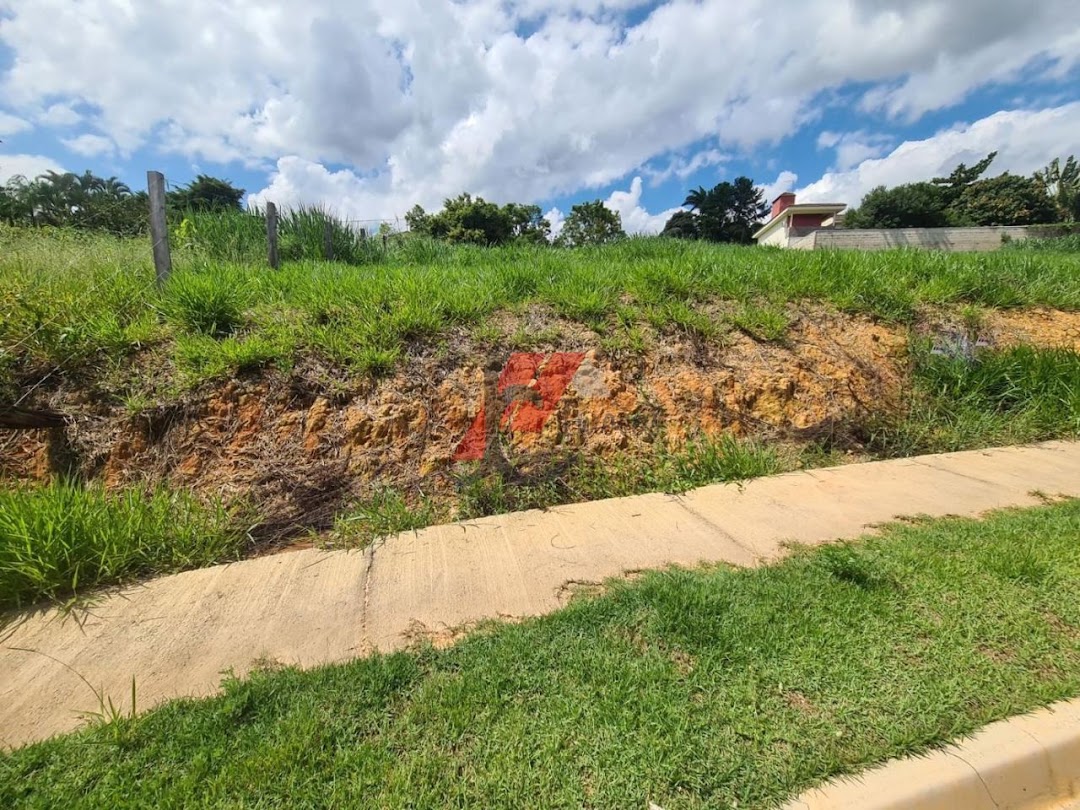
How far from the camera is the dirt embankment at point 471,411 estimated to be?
3162 mm

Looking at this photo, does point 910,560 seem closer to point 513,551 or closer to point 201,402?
point 513,551

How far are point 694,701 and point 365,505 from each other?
7.45 feet

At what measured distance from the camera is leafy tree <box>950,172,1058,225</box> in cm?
3669

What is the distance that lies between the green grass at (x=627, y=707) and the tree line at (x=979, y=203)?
44.9 metres

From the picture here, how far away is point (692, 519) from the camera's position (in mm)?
2990

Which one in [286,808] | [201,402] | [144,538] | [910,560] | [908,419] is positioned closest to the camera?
[286,808]

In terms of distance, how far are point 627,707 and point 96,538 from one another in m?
2.75

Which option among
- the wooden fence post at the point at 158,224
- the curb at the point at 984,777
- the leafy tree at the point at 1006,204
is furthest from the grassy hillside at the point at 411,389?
the leafy tree at the point at 1006,204

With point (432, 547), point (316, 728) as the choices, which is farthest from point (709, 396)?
point (316, 728)

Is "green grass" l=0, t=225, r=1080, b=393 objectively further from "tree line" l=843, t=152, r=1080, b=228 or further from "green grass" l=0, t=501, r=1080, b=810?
"tree line" l=843, t=152, r=1080, b=228

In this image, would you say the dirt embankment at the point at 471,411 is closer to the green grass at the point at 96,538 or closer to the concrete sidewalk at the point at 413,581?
the green grass at the point at 96,538

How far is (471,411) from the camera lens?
12.1 feet

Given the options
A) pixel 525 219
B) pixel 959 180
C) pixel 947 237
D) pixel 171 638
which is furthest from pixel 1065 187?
pixel 171 638

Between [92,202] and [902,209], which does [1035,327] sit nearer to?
[92,202]
